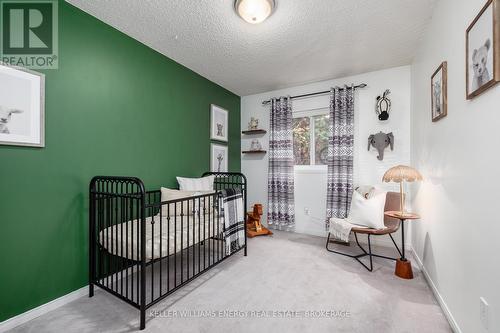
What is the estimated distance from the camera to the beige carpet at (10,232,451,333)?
57.1 inches

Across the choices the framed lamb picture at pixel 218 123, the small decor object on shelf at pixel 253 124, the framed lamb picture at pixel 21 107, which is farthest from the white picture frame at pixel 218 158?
the framed lamb picture at pixel 21 107

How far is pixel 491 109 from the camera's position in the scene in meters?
1.05

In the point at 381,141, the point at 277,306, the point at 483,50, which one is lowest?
the point at 277,306

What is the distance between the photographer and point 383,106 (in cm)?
295

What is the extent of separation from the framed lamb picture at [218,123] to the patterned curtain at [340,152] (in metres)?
1.64

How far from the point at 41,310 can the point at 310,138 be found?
3.47 m

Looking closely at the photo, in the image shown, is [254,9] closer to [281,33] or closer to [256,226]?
[281,33]

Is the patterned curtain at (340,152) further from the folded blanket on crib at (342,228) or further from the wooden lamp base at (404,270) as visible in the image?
the wooden lamp base at (404,270)

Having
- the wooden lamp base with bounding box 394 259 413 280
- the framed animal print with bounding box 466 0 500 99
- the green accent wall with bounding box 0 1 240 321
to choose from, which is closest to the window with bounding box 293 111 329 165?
the wooden lamp base with bounding box 394 259 413 280

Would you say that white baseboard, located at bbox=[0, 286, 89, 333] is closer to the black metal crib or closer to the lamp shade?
the black metal crib

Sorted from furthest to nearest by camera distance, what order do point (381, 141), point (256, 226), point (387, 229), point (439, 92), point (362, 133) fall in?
point (256, 226), point (362, 133), point (381, 141), point (387, 229), point (439, 92)

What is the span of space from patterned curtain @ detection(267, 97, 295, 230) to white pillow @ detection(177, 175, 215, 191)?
1145 millimetres

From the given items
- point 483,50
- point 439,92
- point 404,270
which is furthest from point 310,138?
point 483,50

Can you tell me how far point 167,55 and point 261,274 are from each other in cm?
264
